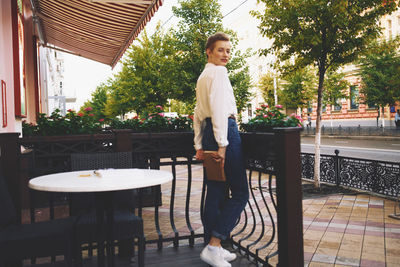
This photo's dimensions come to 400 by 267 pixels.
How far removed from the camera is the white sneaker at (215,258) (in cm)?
281

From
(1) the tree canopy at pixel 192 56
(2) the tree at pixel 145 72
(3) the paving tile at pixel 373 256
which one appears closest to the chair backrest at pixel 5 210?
(3) the paving tile at pixel 373 256

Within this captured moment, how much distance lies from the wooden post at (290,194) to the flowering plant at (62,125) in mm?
3374

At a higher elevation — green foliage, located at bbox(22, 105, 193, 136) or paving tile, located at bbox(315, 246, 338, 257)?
green foliage, located at bbox(22, 105, 193, 136)

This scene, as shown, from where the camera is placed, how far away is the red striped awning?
5543mm

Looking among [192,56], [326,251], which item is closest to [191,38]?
[192,56]

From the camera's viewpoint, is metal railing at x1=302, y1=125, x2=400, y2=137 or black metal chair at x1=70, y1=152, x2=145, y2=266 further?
metal railing at x1=302, y1=125, x2=400, y2=137

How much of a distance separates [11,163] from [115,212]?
982 mm

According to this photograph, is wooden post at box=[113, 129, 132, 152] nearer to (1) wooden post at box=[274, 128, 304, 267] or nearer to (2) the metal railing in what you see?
(1) wooden post at box=[274, 128, 304, 267]

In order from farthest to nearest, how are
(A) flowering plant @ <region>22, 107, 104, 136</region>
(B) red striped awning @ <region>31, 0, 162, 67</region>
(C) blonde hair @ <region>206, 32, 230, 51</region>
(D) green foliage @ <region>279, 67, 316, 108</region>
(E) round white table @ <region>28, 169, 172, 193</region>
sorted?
(D) green foliage @ <region>279, 67, 316, 108</region>
(B) red striped awning @ <region>31, 0, 162, 67</region>
(A) flowering plant @ <region>22, 107, 104, 136</region>
(C) blonde hair @ <region>206, 32, 230, 51</region>
(E) round white table @ <region>28, 169, 172, 193</region>

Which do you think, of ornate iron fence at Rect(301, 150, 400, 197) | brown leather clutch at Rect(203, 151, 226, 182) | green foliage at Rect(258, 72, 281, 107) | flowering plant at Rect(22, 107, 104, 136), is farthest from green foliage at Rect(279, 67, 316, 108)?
brown leather clutch at Rect(203, 151, 226, 182)

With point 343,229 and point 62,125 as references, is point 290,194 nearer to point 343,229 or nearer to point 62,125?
point 343,229

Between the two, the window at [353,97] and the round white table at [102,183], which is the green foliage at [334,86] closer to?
the window at [353,97]

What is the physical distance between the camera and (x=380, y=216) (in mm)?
5551

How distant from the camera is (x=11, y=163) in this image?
9.10 feet
